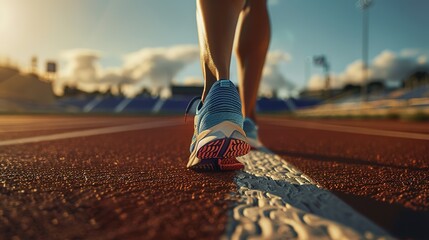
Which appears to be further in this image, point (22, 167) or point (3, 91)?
point (3, 91)

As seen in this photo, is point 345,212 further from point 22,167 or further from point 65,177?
point 22,167

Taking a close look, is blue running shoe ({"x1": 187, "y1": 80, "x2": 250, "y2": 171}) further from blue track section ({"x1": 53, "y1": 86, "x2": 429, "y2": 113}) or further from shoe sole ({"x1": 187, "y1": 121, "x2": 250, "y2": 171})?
blue track section ({"x1": 53, "y1": 86, "x2": 429, "y2": 113})

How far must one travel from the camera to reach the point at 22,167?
1391mm

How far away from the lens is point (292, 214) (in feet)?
2.45

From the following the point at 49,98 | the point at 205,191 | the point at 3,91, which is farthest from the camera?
the point at 49,98

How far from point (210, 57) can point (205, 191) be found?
66 centimetres

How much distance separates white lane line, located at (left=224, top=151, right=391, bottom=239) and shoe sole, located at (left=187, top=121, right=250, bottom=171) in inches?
5.6

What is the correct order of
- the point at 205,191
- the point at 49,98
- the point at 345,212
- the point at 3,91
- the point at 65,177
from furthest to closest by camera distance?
the point at 49,98 → the point at 3,91 → the point at 65,177 → the point at 205,191 → the point at 345,212

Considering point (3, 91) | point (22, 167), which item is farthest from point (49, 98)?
point (22, 167)

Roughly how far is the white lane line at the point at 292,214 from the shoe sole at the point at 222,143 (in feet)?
0.46

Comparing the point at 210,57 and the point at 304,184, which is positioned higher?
the point at 210,57

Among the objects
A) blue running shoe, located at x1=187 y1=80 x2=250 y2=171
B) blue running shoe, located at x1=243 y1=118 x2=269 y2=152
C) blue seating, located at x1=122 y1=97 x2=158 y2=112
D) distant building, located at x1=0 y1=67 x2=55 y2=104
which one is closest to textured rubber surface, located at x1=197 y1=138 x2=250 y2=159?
blue running shoe, located at x1=187 y1=80 x2=250 y2=171

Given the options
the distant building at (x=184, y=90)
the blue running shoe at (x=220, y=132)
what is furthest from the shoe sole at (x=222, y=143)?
the distant building at (x=184, y=90)

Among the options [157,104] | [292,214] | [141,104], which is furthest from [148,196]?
[141,104]
